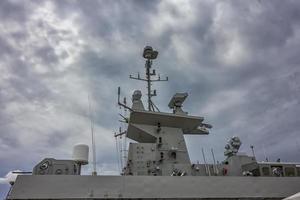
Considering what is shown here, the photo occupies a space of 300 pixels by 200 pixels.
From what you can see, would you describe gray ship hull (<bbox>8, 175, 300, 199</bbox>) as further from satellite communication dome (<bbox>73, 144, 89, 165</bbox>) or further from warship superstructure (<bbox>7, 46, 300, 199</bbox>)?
satellite communication dome (<bbox>73, 144, 89, 165</bbox>)

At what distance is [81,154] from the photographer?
1415cm

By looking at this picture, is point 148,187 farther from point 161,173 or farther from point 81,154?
point 81,154

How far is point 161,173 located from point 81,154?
15.2 feet

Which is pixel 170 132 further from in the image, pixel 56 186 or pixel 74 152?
pixel 56 186

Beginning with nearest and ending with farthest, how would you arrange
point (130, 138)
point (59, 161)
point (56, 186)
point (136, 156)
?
point (56, 186) < point (59, 161) < point (136, 156) < point (130, 138)

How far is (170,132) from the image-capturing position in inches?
727

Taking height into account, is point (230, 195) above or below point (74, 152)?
below

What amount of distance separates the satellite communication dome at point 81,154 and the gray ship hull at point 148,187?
106cm

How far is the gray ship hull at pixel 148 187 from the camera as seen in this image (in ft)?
41.5

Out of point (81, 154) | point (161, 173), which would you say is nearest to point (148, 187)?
point (161, 173)

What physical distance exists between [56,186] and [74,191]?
83cm

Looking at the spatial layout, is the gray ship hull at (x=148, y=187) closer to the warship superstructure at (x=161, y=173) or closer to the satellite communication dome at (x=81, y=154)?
the warship superstructure at (x=161, y=173)

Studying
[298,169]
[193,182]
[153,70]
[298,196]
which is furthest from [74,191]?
[298,169]

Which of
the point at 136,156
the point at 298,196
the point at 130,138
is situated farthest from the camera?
the point at 130,138
